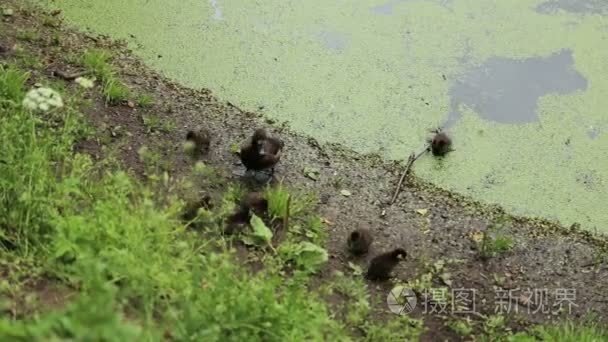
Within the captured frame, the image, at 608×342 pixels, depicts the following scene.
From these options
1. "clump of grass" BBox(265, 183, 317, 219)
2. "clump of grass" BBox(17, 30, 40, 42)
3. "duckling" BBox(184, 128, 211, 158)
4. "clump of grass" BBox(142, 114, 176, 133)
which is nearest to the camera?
"clump of grass" BBox(265, 183, 317, 219)

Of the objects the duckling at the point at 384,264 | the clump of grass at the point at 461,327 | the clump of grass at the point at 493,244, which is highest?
the duckling at the point at 384,264

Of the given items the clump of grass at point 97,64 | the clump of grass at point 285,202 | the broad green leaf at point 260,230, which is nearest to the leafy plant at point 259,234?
the broad green leaf at point 260,230

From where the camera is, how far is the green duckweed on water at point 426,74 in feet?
11.9

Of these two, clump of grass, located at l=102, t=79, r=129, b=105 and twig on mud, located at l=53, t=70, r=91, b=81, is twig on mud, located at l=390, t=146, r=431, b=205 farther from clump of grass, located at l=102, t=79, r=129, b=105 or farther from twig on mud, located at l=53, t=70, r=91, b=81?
twig on mud, located at l=53, t=70, r=91, b=81

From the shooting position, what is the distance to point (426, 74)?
407cm

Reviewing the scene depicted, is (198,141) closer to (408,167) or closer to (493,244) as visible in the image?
(408,167)

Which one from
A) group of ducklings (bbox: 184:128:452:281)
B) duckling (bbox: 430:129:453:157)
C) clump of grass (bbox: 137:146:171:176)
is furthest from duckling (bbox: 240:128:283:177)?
duckling (bbox: 430:129:453:157)

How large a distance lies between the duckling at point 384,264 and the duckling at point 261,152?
2.22ft

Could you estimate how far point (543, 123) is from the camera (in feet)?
12.6

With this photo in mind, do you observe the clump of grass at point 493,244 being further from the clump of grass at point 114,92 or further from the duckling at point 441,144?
the clump of grass at point 114,92

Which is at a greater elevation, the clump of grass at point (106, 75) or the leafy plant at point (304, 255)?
the clump of grass at point (106, 75)

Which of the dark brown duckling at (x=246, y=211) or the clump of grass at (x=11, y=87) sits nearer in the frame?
the dark brown duckling at (x=246, y=211)

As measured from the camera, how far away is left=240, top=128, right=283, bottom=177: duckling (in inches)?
125

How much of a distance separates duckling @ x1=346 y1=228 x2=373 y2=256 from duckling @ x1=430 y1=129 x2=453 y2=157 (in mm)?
831
